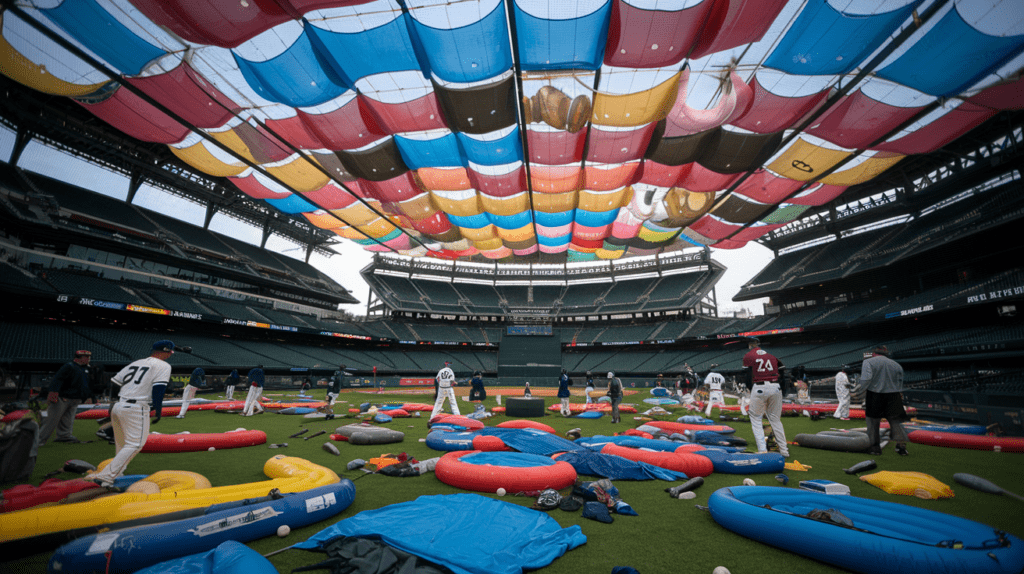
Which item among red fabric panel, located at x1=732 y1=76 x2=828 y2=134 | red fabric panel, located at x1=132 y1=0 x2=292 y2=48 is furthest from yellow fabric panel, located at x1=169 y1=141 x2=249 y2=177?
red fabric panel, located at x1=732 y1=76 x2=828 y2=134

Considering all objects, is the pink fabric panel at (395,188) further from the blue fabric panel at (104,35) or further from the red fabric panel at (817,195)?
the red fabric panel at (817,195)

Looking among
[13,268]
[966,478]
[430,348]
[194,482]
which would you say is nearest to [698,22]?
[966,478]

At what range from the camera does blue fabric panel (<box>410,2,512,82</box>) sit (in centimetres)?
876

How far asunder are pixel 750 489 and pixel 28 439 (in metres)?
8.87

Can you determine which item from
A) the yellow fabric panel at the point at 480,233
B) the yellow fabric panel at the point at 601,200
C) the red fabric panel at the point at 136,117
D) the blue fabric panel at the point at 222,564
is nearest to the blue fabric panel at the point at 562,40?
the yellow fabric panel at the point at 601,200

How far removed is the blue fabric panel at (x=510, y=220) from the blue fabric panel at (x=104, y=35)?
12479 millimetres

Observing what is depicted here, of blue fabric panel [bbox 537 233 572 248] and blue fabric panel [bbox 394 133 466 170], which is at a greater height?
blue fabric panel [bbox 394 133 466 170]

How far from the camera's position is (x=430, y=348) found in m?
41.0

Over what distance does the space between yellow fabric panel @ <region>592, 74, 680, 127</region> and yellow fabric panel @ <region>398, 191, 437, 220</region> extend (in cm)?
855

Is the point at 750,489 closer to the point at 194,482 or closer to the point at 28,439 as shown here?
the point at 194,482

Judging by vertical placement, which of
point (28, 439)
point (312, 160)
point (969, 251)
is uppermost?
point (312, 160)

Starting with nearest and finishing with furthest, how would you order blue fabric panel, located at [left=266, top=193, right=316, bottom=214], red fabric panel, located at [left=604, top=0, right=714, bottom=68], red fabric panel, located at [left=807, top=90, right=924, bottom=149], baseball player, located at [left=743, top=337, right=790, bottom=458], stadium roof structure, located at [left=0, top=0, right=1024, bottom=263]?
baseball player, located at [left=743, top=337, right=790, bottom=458] < red fabric panel, located at [left=604, top=0, right=714, bottom=68] < stadium roof structure, located at [left=0, top=0, right=1024, bottom=263] < red fabric panel, located at [left=807, top=90, right=924, bottom=149] < blue fabric panel, located at [left=266, top=193, right=316, bottom=214]

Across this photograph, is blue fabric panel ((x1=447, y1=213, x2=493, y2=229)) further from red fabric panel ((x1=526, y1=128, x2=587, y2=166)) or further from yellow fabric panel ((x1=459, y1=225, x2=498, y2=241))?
red fabric panel ((x1=526, y1=128, x2=587, y2=166))

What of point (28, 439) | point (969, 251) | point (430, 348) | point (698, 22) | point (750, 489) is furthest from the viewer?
point (430, 348)
